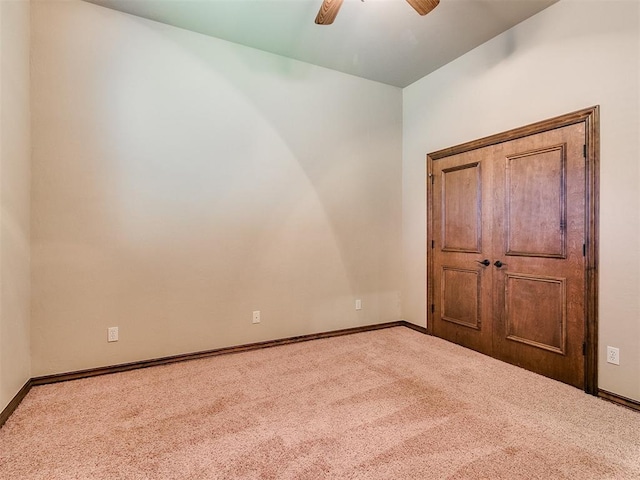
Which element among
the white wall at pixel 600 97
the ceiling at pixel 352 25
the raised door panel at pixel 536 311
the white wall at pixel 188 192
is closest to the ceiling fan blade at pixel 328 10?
the ceiling at pixel 352 25

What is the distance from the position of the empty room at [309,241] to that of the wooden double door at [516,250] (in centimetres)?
2

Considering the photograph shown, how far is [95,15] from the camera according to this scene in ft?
8.82

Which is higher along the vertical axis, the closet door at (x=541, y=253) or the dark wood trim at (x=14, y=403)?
the closet door at (x=541, y=253)

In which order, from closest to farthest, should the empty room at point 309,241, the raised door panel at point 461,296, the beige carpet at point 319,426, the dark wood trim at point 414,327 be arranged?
1. the beige carpet at point 319,426
2. the empty room at point 309,241
3. the raised door panel at point 461,296
4. the dark wood trim at point 414,327

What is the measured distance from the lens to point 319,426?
1968 mm

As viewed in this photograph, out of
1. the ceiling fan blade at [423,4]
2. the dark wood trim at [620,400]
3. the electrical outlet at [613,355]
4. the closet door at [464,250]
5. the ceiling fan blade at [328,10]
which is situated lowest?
the dark wood trim at [620,400]

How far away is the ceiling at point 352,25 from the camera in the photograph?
2678 mm

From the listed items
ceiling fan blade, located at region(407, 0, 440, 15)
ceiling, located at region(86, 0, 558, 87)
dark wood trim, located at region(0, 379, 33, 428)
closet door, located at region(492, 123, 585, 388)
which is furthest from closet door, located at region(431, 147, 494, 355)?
dark wood trim, located at region(0, 379, 33, 428)

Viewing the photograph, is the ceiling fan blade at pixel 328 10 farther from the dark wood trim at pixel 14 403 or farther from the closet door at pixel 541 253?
the dark wood trim at pixel 14 403

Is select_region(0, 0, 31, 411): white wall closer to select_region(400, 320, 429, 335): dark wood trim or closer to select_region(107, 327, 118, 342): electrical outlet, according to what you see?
select_region(107, 327, 118, 342): electrical outlet

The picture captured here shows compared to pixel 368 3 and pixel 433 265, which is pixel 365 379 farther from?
pixel 368 3

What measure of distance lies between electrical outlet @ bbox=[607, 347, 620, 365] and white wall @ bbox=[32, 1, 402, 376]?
2182mm

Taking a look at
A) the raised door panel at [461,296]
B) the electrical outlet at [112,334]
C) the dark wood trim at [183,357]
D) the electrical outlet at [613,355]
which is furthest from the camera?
the raised door panel at [461,296]

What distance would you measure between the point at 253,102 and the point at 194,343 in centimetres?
240
